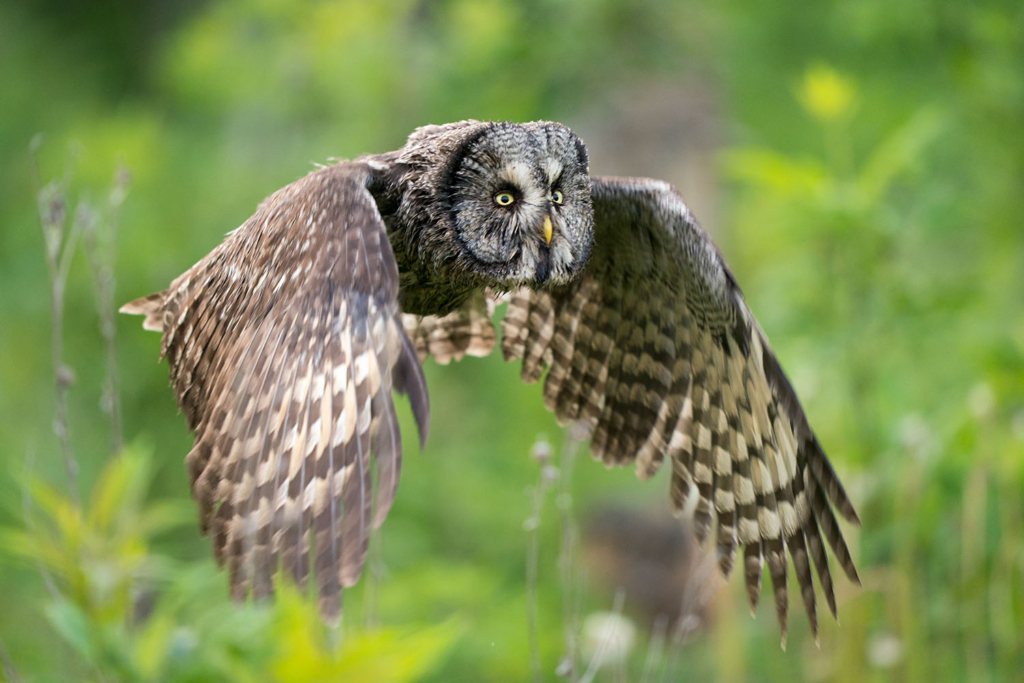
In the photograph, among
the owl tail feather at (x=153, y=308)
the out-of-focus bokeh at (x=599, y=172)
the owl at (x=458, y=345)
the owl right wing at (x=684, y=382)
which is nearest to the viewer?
the owl at (x=458, y=345)

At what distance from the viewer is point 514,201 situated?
2834 millimetres

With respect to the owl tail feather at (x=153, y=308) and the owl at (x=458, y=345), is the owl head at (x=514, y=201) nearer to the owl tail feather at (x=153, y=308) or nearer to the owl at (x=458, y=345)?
the owl at (x=458, y=345)

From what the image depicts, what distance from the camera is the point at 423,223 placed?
2.81m

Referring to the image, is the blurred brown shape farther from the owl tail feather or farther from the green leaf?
the green leaf

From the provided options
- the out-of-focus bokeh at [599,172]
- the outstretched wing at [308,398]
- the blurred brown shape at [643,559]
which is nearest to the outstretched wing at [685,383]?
the out-of-focus bokeh at [599,172]

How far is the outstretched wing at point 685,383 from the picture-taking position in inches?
120

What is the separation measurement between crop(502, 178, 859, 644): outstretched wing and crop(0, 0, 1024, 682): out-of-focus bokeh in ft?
1.02

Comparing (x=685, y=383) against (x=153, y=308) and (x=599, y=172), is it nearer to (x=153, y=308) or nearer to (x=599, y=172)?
(x=153, y=308)

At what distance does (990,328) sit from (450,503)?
3.58 metres

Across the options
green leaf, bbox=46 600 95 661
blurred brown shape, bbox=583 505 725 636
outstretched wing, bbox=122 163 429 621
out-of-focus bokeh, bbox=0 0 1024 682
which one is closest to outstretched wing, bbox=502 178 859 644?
out-of-focus bokeh, bbox=0 0 1024 682

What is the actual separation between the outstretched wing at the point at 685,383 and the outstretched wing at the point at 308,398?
3.85 ft

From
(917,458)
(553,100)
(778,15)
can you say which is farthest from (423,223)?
(778,15)

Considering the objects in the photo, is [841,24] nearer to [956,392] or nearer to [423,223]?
[956,392]

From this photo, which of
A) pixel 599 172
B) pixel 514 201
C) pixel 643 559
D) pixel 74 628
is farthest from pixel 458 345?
pixel 643 559
